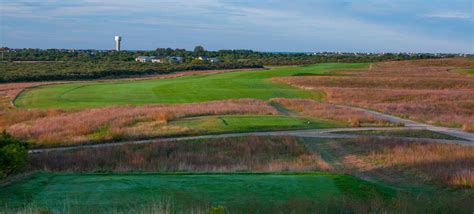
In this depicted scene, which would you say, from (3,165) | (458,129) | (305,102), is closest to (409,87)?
(305,102)

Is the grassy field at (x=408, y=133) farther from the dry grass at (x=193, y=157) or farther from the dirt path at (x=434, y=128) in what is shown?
the dry grass at (x=193, y=157)

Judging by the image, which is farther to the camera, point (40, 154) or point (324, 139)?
point (324, 139)

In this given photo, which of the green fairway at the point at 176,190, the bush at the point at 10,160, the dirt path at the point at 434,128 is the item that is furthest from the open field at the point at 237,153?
the bush at the point at 10,160

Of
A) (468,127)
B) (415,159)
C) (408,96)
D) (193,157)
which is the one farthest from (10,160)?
(408,96)

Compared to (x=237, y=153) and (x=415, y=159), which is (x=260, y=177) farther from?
(x=237, y=153)

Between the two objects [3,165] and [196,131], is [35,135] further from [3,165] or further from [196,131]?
[3,165]

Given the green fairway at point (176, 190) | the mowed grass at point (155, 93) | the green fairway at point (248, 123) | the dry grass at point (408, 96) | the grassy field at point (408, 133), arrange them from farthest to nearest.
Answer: the mowed grass at point (155, 93) → the dry grass at point (408, 96) → the green fairway at point (248, 123) → the grassy field at point (408, 133) → the green fairway at point (176, 190)
